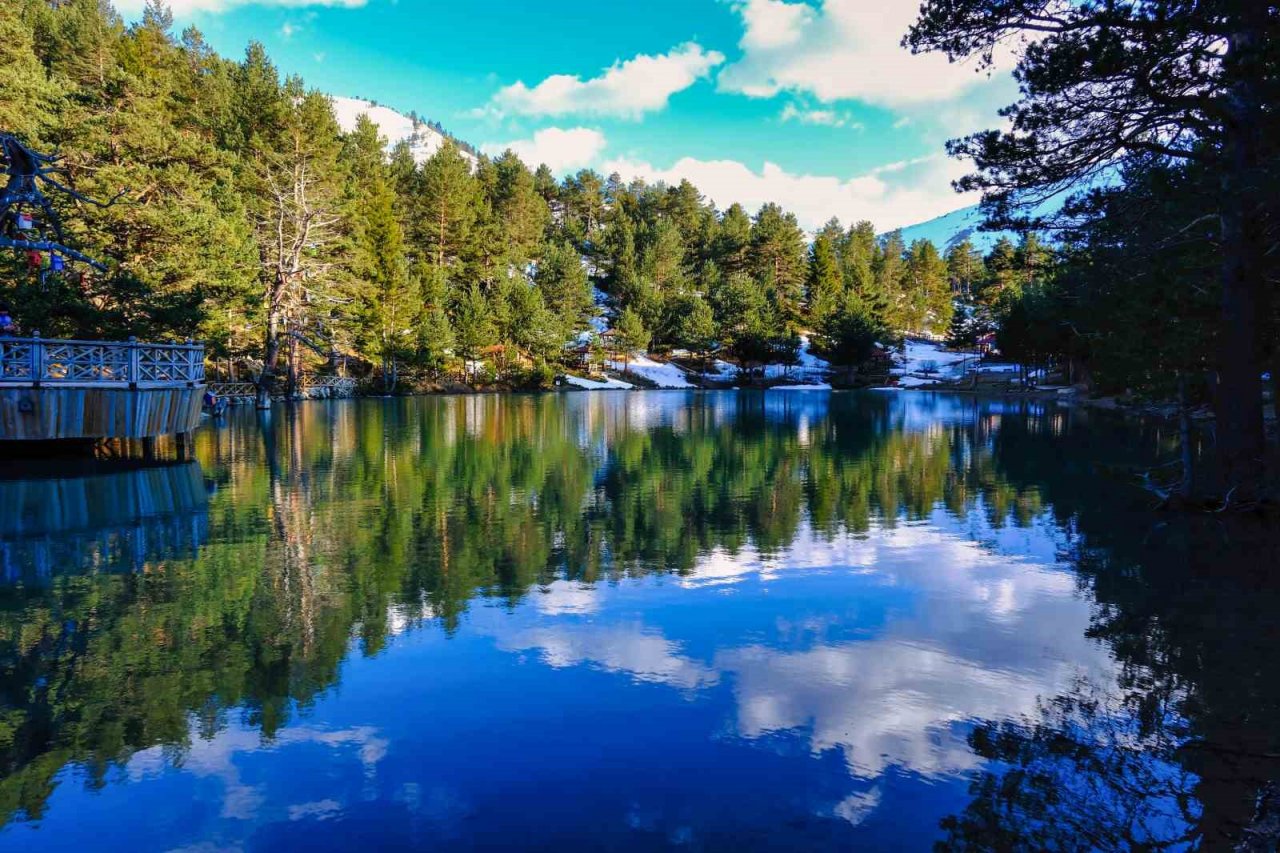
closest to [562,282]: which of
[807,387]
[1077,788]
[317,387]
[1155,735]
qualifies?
[807,387]

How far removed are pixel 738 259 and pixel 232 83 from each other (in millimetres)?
64415

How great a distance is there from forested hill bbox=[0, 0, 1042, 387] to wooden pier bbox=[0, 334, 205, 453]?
3.86 m

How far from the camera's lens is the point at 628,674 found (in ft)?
23.4

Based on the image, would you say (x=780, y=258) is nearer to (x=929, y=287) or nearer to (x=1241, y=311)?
(x=929, y=287)

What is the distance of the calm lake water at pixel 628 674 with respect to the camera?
4.84 metres

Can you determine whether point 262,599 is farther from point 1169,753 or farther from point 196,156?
point 196,156

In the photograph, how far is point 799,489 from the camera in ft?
58.5

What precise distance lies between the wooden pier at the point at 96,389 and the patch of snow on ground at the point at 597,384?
57.5m

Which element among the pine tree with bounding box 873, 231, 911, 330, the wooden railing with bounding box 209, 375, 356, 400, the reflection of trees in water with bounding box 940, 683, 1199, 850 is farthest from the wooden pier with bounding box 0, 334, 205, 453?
the pine tree with bounding box 873, 231, 911, 330

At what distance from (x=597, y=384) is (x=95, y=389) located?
63.7 metres

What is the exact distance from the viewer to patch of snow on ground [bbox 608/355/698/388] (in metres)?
90.6

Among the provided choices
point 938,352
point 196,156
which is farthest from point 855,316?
point 196,156

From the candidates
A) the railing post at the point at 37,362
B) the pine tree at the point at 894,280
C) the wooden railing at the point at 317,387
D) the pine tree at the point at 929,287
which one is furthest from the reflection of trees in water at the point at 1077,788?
the pine tree at the point at 929,287

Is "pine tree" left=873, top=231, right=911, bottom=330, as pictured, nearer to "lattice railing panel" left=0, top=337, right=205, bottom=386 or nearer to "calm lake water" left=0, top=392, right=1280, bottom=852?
"lattice railing panel" left=0, top=337, right=205, bottom=386
